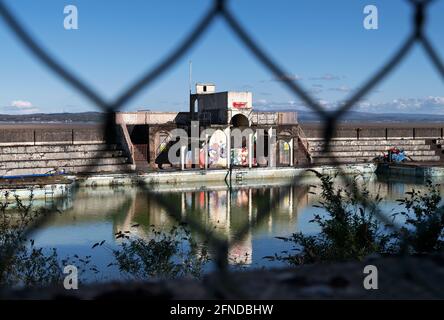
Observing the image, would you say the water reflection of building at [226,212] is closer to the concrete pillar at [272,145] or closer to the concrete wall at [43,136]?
the concrete pillar at [272,145]

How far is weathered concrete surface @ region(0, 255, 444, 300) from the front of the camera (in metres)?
0.58

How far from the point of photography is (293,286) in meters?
0.63

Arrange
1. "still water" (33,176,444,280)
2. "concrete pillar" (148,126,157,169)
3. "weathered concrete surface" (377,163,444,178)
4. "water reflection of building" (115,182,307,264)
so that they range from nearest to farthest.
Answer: "still water" (33,176,444,280) → "water reflection of building" (115,182,307,264) → "weathered concrete surface" (377,163,444,178) → "concrete pillar" (148,126,157,169)

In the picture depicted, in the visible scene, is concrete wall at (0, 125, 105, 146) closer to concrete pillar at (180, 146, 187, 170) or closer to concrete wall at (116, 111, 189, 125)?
concrete wall at (116, 111, 189, 125)

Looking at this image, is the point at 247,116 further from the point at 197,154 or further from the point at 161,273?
the point at 161,273

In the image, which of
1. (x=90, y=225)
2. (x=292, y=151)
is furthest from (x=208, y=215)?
(x=292, y=151)

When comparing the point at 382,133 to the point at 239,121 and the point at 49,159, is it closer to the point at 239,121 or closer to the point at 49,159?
the point at 239,121

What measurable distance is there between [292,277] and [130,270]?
343cm

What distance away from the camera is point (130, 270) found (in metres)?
3.96

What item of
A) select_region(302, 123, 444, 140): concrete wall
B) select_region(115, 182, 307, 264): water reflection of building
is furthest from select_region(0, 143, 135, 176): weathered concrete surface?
select_region(302, 123, 444, 140): concrete wall

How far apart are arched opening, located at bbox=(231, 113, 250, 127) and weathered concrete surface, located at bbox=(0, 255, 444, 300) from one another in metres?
16.9

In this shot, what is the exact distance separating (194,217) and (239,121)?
13.3 m

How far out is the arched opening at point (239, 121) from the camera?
58.3ft

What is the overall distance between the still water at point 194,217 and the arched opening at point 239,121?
279 cm
